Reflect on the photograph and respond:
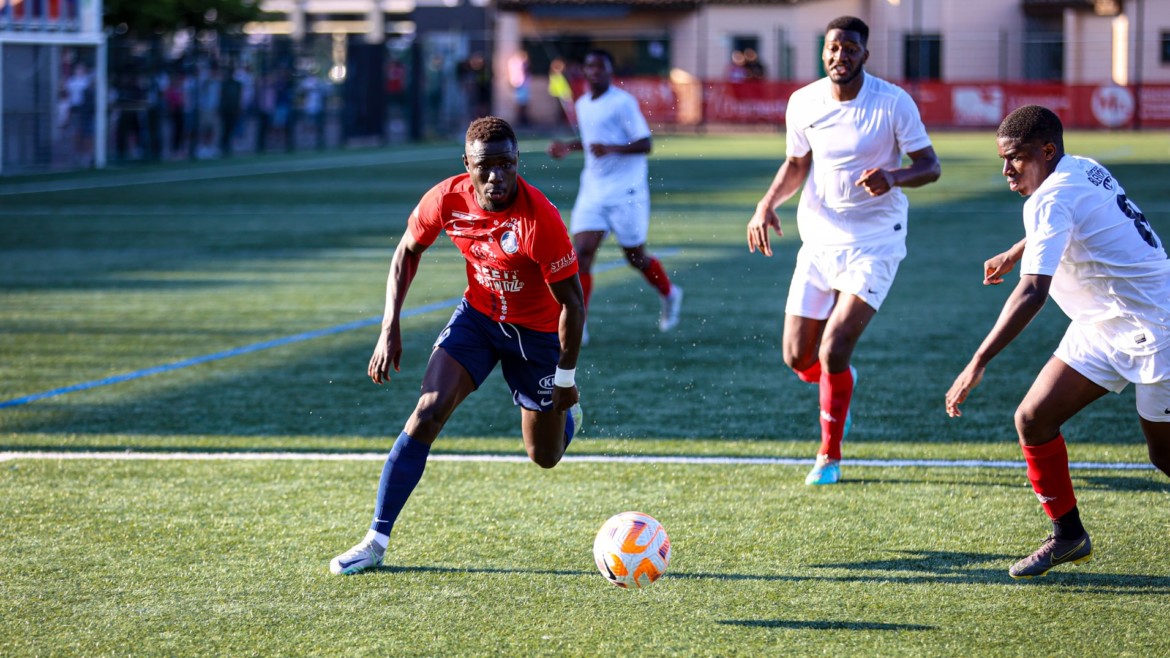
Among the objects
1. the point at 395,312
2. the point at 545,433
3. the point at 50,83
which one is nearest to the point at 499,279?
the point at 395,312

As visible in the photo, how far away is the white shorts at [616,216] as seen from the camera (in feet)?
37.8

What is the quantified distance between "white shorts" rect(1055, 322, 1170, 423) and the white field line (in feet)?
6.35

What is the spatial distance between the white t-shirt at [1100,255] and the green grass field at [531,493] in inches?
39.0

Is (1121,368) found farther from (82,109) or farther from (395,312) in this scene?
(82,109)

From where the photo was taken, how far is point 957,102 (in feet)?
141

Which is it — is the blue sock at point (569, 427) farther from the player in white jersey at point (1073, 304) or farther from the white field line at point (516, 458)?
the player in white jersey at point (1073, 304)

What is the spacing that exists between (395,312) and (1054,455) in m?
2.67

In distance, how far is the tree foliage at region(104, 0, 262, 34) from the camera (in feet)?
113

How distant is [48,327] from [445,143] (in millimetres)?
30863

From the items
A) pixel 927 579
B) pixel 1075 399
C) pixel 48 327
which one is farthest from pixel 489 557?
pixel 48 327

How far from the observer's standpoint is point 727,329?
12.0m

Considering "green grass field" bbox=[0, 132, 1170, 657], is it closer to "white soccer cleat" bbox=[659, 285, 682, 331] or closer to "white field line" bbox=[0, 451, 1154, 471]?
"white field line" bbox=[0, 451, 1154, 471]

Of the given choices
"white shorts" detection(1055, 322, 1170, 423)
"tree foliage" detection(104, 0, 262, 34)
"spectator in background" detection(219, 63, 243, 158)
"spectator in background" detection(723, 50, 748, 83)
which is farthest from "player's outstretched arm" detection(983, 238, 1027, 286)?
"spectator in background" detection(723, 50, 748, 83)

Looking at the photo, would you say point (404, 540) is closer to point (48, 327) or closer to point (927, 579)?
point (927, 579)
